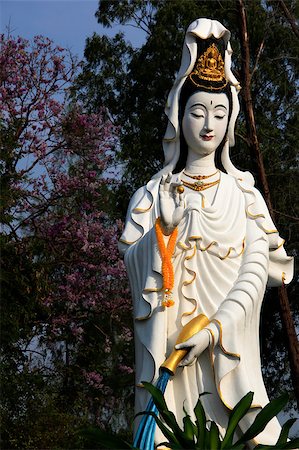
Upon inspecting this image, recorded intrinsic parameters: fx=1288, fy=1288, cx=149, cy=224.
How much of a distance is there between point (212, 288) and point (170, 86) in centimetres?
829

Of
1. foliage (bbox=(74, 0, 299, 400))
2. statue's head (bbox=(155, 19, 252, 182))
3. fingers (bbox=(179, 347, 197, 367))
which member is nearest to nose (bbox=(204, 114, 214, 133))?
statue's head (bbox=(155, 19, 252, 182))

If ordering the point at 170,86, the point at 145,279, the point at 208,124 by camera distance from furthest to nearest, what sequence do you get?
the point at 170,86, the point at 208,124, the point at 145,279

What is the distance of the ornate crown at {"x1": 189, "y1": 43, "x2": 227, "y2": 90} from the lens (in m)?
8.15

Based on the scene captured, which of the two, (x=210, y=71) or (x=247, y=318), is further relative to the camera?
(x=210, y=71)

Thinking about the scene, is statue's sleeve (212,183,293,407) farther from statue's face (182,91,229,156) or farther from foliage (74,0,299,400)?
foliage (74,0,299,400)

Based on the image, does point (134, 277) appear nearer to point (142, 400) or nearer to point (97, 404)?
point (142, 400)

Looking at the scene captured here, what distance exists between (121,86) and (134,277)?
9.05m

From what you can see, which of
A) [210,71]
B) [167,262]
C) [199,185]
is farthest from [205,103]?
[167,262]

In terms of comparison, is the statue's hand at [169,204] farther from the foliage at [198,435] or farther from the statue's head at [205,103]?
the foliage at [198,435]

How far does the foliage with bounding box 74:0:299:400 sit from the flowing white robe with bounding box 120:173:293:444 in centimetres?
695

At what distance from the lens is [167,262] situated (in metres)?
7.65

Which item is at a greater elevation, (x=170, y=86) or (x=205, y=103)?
(x=170, y=86)

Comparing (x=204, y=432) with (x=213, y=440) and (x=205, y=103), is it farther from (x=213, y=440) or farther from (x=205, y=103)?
(x=205, y=103)

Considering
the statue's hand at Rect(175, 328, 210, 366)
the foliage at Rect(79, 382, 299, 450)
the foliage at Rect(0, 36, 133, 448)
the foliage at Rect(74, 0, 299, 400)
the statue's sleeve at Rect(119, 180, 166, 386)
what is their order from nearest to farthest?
the foliage at Rect(79, 382, 299, 450), the statue's hand at Rect(175, 328, 210, 366), the statue's sleeve at Rect(119, 180, 166, 386), the foliage at Rect(0, 36, 133, 448), the foliage at Rect(74, 0, 299, 400)
